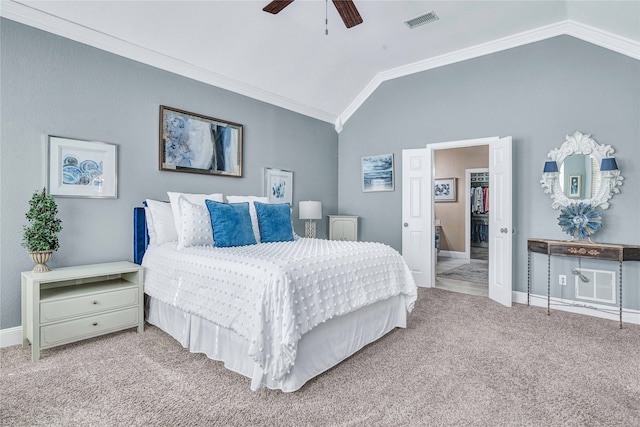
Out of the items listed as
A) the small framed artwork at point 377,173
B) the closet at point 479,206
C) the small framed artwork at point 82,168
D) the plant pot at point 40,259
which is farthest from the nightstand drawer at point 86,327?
the closet at point 479,206

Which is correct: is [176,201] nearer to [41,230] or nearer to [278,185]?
[41,230]

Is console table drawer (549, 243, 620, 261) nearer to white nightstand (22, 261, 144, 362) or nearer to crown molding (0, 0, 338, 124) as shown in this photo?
crown molding (0, 0, 338, 124)

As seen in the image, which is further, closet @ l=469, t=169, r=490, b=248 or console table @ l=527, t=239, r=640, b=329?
closet @ l=469, t=169, r=490, b=248

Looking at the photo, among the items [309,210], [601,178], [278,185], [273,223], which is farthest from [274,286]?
[601,178]

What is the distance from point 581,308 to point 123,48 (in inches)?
222

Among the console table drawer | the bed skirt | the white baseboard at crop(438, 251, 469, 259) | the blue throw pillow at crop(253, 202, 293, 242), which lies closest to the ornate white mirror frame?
the console table drawer

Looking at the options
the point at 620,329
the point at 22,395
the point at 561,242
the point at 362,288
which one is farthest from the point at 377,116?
the point at 22,395

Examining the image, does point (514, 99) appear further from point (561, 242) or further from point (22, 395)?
point (22, 395)

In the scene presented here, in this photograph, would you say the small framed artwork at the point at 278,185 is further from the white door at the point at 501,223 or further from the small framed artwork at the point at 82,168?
the white door at the point at 501,223

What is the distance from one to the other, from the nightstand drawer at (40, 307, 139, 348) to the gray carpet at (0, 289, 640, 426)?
12 cm

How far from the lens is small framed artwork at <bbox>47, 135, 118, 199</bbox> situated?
2908 mm

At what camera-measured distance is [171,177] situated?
3.72 m

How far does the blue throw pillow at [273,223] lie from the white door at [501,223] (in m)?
2.60

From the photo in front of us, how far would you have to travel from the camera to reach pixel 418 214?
4918mm
